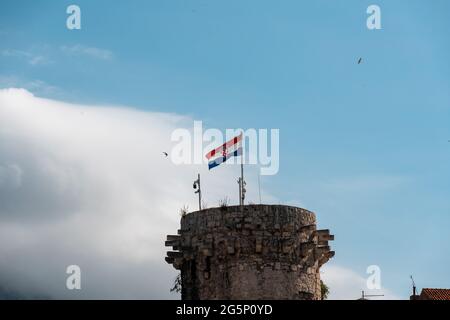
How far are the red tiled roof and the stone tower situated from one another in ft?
69.5

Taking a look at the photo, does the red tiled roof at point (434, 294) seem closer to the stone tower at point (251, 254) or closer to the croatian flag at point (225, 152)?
the stone tower at point (251, 254)

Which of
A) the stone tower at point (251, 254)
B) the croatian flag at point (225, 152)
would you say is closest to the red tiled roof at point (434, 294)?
the stone tower at point (251, 254)

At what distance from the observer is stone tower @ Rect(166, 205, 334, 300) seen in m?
32.5

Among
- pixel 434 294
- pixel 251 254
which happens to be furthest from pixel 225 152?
pixel 434 294

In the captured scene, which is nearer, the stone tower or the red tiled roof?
the stone tower

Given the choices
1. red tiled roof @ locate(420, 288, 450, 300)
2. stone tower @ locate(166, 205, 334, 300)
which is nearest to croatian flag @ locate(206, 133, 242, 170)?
stone tower @ locate(166, 205, 334, 300)

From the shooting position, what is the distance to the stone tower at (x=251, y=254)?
1280 inches

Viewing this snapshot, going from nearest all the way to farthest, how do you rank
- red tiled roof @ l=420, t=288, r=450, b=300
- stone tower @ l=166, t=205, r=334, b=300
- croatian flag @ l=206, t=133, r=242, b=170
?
stone tower @ l=166, t=205, r=334, b=300 < croatian flag @ l=206, t=133, r=242, b=170 < red tiled roof @ l=420, t=288, r=450, b=300

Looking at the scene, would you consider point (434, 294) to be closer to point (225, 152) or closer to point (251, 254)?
point (225, 152)

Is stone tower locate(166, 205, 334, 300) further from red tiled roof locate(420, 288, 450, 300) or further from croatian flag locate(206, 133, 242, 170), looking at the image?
red tiled roof locate(420, 288, 450, 300)
